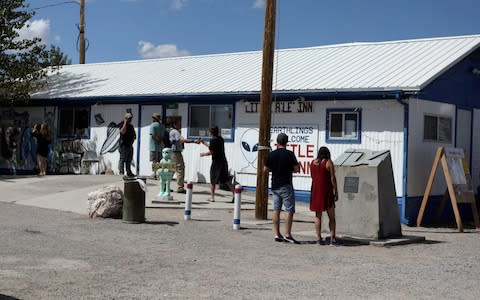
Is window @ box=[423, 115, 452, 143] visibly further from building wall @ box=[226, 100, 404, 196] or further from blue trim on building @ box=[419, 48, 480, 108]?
building wall @ box=[226, 100, 404, 196]

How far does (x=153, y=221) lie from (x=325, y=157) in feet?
12.9

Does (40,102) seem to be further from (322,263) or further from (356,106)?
(322,263)

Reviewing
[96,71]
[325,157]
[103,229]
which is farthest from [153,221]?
[96,71]

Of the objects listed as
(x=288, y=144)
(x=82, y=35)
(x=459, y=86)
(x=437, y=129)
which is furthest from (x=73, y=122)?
(x=82, y=35)

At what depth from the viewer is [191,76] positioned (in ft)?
74.4

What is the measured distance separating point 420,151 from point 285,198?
256 inches

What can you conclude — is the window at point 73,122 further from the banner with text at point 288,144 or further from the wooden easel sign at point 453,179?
the wooden easel sign at point 453,179

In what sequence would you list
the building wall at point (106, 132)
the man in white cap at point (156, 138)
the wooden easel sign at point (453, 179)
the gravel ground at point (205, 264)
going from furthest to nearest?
the building wall at point (106, 132) → the man in white cap at point (156, 138) → the wooden easel sign at point (453, 179) → the gravel ground at point (205, 264)

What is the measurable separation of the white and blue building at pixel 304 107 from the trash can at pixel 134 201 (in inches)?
238

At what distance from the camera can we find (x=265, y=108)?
14.3 metres

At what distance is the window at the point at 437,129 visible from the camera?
1731cm

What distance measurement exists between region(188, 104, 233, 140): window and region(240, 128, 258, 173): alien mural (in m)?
0.53

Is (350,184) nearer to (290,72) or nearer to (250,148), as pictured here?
(250,148)

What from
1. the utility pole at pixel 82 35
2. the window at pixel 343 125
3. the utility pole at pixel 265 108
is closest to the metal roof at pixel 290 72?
the window at pixel 343 125
